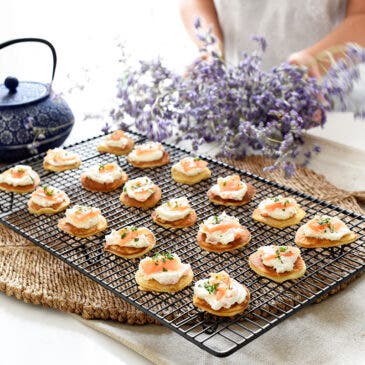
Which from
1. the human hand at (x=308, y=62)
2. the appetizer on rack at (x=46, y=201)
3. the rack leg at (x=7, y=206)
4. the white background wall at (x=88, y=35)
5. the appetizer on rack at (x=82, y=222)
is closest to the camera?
the appetizer on rack at (x=82, y=222)

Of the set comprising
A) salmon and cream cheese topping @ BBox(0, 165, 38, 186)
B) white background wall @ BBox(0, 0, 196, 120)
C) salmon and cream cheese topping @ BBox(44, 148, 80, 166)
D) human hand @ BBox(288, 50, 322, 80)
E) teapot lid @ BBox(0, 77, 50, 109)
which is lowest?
white background wall @ BBox(0, 0, 196, 120)

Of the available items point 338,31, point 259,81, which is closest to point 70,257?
point 259,81

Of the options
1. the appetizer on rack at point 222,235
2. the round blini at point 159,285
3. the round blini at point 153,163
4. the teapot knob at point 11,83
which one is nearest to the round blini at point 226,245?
the appetizer on rack at point 222,235

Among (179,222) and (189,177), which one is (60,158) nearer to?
(189,177)

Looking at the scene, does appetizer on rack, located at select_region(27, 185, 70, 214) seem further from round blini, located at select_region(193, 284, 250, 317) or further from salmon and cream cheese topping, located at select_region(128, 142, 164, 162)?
round blini, located at select_region(193, 284, 250, 317)

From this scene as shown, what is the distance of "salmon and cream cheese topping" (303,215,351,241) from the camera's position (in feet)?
8.22

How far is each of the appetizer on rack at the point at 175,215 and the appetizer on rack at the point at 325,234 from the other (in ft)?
1.30

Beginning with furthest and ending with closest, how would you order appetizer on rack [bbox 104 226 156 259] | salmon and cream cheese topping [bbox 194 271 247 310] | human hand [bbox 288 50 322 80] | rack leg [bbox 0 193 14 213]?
human hand [bbox 288 50 322 80]
rack leg [bbox 0 193 14 213]
appetizer on rack [bbox 104 226 156 259]
salmon and cream cheese topping [bbox 194 271 247 310]

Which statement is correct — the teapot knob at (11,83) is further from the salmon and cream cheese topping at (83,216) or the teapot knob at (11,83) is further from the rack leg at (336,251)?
the rack leg at (336,251)

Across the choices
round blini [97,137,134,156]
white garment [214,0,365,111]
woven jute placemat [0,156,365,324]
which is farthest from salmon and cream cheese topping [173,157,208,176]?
white garment [214,0,365,111]

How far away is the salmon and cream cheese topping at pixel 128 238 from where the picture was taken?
2502 millimetres

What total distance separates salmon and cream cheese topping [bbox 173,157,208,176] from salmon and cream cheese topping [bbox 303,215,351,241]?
57 centimetres

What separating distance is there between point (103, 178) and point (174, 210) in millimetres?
428

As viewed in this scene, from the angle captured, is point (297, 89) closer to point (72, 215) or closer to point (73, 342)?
point (72, 215)
